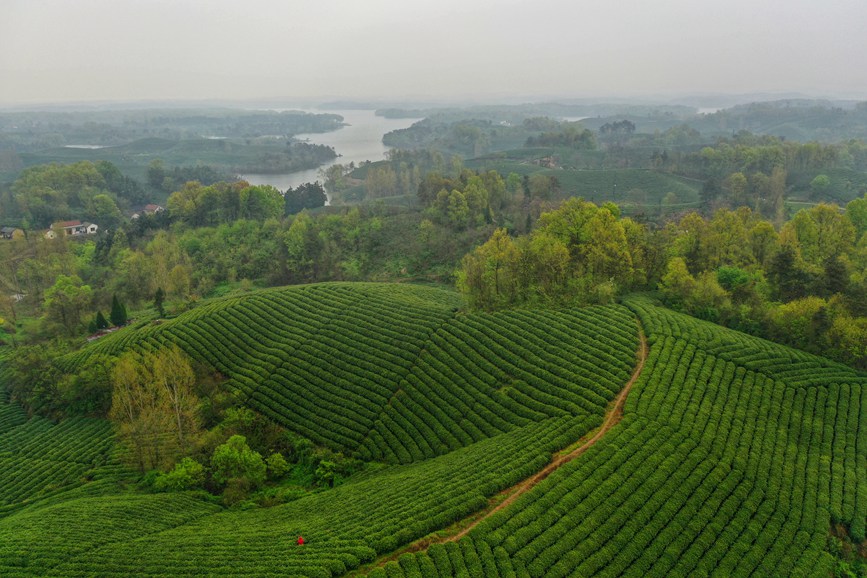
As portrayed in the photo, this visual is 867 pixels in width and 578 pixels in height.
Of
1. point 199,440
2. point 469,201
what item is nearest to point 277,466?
point 199,440

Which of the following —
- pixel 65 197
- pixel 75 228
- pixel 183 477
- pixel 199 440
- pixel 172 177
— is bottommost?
pixel 183 477

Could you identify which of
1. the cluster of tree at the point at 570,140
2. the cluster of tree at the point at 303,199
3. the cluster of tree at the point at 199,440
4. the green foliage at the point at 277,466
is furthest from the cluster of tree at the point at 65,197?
the cluster of tree at the point at 570,140

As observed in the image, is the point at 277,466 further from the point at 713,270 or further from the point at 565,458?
the point at 713,270

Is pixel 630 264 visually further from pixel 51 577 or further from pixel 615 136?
pixel 615 136

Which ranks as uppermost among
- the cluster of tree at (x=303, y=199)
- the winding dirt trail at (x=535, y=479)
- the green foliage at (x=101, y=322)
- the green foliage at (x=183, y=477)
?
the cluster of tree at (x=303, y=199)

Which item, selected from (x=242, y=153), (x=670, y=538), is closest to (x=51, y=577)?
(x=670, y=538)

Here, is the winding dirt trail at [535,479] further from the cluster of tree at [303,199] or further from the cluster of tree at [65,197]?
the cluster of tree at [65,197]
